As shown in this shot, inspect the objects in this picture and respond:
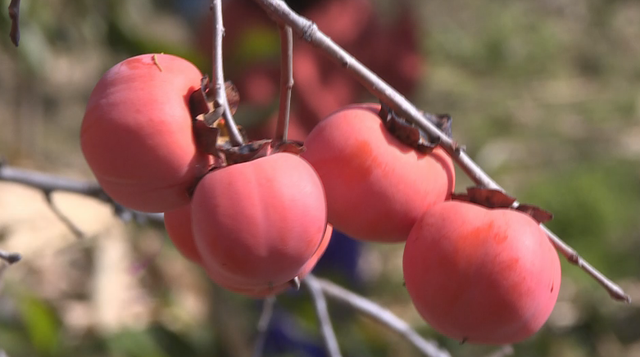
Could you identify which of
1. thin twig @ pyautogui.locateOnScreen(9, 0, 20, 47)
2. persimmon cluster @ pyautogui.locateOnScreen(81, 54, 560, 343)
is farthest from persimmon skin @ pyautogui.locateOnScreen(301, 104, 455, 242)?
thin twig @ pyautogui.locateOnScreen(9, 0, 20, 47)

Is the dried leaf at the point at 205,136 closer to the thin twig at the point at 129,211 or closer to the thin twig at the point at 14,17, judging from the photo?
the thin twig at the point at 14,17

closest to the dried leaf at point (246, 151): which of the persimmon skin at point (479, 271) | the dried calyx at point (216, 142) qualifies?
the dried calyx at point (216, 142)

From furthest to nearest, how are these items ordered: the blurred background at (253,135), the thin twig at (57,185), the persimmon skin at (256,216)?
the blurred background at (253,135) < the thin twig at (57,185) < the persimmon skin at (256,216)

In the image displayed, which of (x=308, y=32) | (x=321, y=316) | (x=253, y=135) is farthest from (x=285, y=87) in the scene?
(x=253, y=135)

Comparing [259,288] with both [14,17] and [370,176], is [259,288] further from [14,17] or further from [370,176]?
[14,17]

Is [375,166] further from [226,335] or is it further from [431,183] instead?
[226,335]

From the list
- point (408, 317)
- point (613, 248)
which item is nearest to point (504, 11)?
point (613, 248)

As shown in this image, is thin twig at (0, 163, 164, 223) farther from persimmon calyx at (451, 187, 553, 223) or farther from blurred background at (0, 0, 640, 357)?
persimmon calyx at (451, 187, 553, 223)
